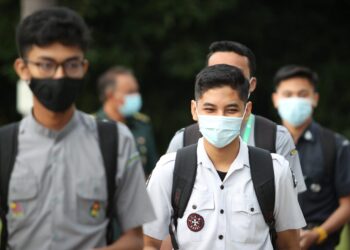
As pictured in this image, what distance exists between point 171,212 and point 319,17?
12.7 m

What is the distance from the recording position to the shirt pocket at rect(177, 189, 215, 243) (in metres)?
5.02

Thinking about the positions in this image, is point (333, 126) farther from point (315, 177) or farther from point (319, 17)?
point (315, 177)

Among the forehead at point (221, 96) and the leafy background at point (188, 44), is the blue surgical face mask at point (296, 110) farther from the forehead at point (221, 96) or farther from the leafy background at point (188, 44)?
the leafy background at point (188, 44)

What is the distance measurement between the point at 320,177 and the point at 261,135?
1.67 meters

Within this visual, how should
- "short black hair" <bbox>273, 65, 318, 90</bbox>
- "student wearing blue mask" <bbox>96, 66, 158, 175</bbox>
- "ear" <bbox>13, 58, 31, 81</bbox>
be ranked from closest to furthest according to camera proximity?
"ear" <bbox>13, 58, 31, 81</bbox>, "short black hair" <bbox>273, 65, 318, 90</bbox>, "student wearing blue mask" <bbox>96, 66, 158, 175</bbox>

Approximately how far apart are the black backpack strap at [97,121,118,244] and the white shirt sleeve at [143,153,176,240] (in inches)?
34.7

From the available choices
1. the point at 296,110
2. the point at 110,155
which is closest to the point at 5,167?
the point at 110,155

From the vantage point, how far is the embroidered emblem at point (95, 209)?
4.06m

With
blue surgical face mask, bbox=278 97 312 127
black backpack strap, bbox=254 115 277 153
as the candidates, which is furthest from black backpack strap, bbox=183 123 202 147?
blue surgical face mask, bbox=278 97 312 127

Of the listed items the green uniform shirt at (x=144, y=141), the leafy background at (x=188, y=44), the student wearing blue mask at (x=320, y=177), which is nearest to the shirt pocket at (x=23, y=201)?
the student wearing blue mask at (x=320, y=177)

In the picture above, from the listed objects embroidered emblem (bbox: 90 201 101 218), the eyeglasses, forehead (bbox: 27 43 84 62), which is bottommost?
embroidered emblem (bbox: 90 201 101 218)

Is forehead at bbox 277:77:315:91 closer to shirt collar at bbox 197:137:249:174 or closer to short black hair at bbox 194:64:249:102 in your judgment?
short black hair at bbox 194:64:249:102

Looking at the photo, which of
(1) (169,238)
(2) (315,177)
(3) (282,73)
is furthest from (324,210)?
(1) (169,238)

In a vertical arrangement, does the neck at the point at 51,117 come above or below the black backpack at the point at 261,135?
above
